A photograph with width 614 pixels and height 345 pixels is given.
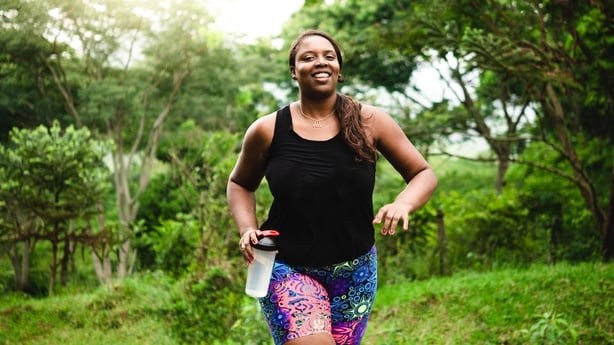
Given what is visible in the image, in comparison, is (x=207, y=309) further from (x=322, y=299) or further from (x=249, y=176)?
(x=322, y=299)

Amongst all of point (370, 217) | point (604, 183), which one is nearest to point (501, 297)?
point (604, 183)

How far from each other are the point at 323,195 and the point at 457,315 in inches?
164

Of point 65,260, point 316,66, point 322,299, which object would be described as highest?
point 316,66

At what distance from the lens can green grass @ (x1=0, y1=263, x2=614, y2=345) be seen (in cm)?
550

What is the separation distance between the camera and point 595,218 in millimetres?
7992

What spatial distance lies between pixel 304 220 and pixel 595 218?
6344 millimetres

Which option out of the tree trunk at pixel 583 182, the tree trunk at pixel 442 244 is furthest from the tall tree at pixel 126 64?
the tree trunk at pixel 583 182

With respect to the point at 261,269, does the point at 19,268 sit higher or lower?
lower

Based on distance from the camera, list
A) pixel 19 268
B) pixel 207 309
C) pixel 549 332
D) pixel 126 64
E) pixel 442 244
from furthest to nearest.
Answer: pixel 126 64 → pixel 19 268 → pixel 442 244 → pixel 207 309 → pixel 549 332

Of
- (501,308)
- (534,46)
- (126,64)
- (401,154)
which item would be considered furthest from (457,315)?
(126,64)

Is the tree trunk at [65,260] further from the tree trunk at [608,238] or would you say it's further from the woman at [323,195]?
the woman at [323,195]

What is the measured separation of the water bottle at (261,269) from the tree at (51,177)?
9011 millimetres

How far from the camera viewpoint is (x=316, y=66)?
266cm

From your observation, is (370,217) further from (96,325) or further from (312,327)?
(96,325)
